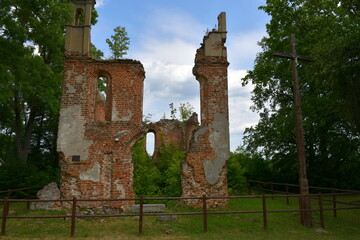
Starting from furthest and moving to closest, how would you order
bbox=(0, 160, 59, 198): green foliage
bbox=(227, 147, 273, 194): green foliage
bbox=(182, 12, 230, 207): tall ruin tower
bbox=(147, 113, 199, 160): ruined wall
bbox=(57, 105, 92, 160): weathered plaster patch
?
bbox=(147, 113, 199, 160): ruined wall → bbox=(227, 147, 273, 194): green foliage → bbox=(0, 160, 59, 198): green foliage → bbox=(182, 12, 230, 207): tall ruin tower → bbox=(57, 105, 92, 160): weathered plaster patch

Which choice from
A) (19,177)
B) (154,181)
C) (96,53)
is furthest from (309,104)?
(19,177)

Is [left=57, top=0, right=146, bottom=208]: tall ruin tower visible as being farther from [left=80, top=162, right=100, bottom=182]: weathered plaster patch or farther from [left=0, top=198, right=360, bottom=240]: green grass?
[left=0, top=198, right=360, bottom=240]: green grass

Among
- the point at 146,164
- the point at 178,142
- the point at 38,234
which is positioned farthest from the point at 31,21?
the point at 178,142

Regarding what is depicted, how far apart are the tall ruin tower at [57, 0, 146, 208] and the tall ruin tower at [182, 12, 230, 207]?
228cm

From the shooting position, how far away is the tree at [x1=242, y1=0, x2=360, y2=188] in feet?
49.5

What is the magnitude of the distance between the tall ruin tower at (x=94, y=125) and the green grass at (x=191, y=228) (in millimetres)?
1355

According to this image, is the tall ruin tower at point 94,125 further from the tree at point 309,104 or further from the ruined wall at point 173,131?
the ruined wall at point 173,131

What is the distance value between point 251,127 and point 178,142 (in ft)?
19.1

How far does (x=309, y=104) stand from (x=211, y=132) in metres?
7.42

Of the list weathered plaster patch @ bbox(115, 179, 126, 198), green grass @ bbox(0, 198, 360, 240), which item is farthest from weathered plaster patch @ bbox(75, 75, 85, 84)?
green grass @ bbox(0, 198, 360, 240)

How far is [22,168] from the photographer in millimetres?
16969

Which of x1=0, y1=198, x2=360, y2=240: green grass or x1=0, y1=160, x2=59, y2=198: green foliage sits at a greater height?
x1=0, y1=160, x2=59, y2=198: green foliage

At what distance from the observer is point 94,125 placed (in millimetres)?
11320

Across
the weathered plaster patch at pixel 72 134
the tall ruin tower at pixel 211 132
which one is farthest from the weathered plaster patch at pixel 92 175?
the tall ruin tower at pixel 211 132
